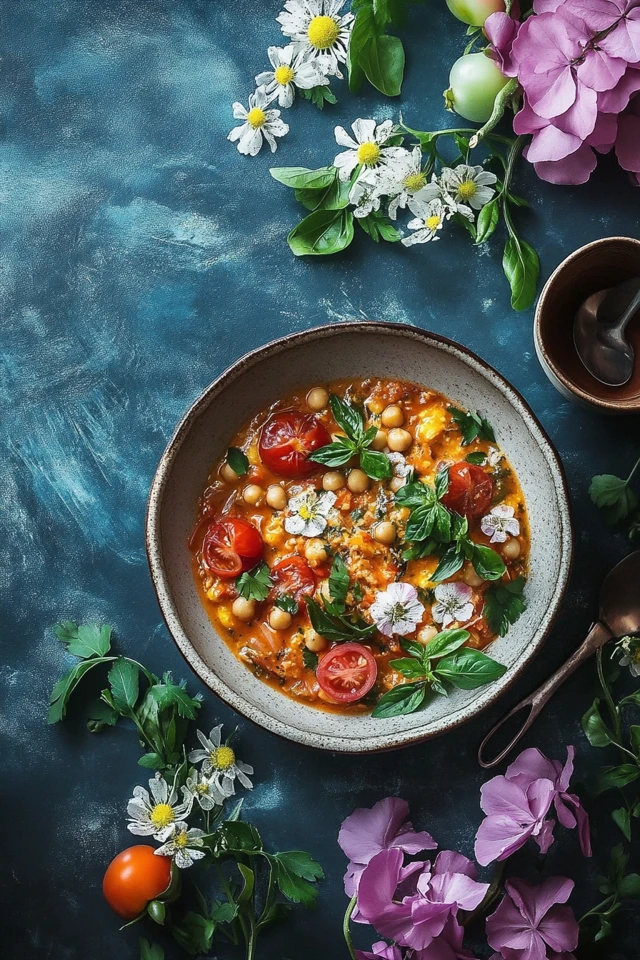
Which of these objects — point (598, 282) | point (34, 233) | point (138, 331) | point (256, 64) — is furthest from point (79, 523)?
point (598, 282)

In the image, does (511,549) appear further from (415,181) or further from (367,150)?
(367,150)

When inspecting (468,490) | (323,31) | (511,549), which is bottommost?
(511,549)

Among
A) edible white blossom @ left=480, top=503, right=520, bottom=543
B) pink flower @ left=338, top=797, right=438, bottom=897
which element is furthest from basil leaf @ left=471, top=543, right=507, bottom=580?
Result: pink flower @ left=338, top=797, right=438, bottom=897

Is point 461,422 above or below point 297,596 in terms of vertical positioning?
above

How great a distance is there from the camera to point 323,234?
2461mm

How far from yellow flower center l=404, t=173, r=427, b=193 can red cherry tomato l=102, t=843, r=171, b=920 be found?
1.90 m

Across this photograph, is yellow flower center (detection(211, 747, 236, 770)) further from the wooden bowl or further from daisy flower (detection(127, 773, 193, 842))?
the wooden bowl

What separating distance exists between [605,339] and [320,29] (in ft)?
3.69

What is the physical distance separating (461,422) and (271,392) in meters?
0.51

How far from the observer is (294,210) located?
2.51 meters

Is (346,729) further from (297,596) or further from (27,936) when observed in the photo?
(27,936)

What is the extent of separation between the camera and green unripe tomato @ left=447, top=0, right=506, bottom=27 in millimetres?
2336

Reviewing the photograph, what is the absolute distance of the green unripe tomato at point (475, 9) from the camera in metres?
2.34

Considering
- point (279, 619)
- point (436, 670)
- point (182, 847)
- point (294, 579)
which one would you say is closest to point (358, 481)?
point (294, 579)
